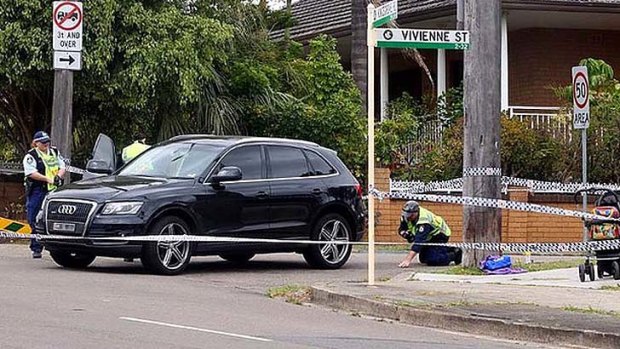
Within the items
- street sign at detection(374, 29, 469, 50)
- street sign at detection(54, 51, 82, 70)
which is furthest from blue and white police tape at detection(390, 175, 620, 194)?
street sign at detection(374, 29, 469, 50)

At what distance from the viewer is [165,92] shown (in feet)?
71.3

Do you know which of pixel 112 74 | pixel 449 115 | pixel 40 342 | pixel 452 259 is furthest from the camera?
pixel 449 115

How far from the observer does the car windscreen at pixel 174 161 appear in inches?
609

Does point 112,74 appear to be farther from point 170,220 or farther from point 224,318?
point 224,318

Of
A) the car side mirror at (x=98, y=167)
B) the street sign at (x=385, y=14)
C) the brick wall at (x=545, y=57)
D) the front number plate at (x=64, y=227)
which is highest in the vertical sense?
the brick wall at (x=545, y=57)

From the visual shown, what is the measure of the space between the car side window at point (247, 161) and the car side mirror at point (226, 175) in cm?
32

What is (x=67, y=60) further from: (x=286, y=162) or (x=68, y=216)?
(x=68, y=216)

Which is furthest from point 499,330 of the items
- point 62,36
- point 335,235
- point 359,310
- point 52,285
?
point 62,36

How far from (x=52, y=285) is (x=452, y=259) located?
22.0 ft

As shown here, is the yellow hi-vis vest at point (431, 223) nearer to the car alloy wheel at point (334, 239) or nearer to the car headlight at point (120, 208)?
the car alloy wheel at point (334, 239)

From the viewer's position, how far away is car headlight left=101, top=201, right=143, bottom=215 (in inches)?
565

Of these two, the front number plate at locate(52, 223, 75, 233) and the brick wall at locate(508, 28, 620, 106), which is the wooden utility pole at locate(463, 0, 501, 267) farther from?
the brick wall at locate(508, 28, 620, 106)

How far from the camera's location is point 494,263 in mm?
14820

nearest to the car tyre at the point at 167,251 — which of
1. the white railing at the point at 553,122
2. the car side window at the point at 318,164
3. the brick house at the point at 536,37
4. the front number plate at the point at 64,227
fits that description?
the front number plate at the point at 64,227
